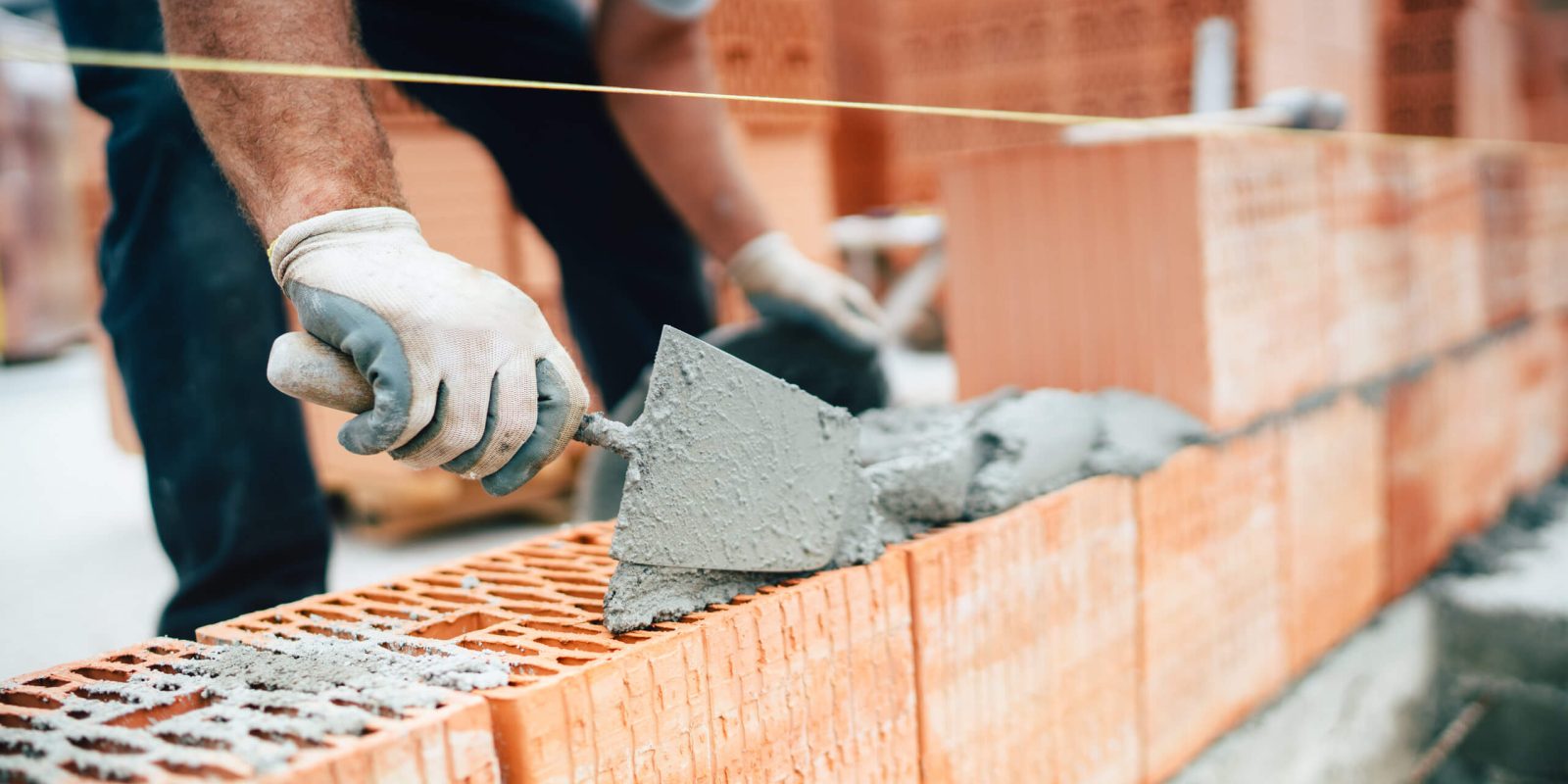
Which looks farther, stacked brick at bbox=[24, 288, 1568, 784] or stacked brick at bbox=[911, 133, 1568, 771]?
stacked brick at bbox=[911, 133, 1568, 771]

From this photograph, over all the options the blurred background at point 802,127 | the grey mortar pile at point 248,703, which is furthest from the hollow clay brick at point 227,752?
the blurred background at point 802,127

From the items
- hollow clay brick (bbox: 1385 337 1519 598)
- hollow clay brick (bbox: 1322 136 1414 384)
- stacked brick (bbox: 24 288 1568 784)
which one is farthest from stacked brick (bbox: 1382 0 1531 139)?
stacked brick (bbox: 24 288 1568 784)

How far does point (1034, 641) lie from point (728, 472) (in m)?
0.52

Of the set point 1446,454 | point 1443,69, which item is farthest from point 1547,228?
point 1446,454

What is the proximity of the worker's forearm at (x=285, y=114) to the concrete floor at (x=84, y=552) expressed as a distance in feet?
3.16

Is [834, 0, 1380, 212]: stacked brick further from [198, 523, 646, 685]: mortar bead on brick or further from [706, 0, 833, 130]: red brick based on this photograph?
[198, 523, 646, 685]: mortar bead on brick

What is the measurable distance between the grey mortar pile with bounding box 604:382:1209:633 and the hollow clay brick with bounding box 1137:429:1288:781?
0.08 m

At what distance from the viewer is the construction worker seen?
3.21 feet

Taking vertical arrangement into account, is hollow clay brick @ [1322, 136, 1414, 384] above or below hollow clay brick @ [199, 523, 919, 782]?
above

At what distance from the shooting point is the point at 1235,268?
1.85 m

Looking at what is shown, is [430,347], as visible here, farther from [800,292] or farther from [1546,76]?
[1546,76]

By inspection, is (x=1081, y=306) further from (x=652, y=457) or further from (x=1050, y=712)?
(x=652, y=457)

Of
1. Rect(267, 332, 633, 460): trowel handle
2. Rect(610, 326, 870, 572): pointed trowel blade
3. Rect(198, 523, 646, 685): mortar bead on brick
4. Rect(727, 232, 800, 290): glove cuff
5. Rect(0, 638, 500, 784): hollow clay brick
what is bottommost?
Rect(198, 523, 646, 685): mortar bead on brick

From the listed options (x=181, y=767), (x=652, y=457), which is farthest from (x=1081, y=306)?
(x=181, y=767)
